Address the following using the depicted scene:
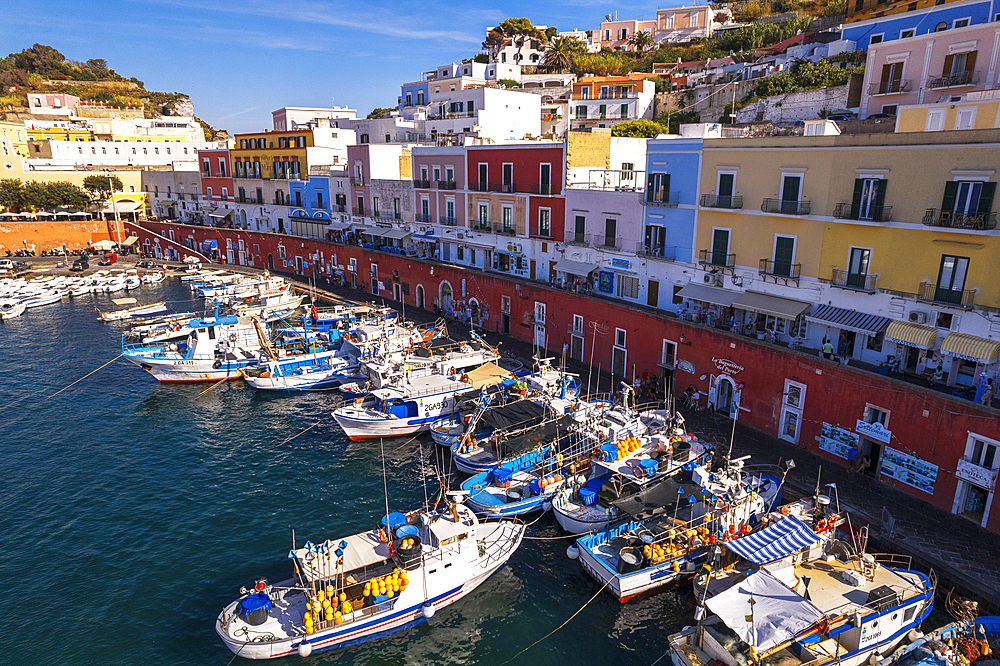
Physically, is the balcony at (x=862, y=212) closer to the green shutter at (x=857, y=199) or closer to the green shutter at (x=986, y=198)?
the green shutter at (x=857, y=199)

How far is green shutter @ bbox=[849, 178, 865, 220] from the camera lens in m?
25.9

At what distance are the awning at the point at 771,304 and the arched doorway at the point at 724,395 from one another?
363cm

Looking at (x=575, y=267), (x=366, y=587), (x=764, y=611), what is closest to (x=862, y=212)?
(x=575, y=267)

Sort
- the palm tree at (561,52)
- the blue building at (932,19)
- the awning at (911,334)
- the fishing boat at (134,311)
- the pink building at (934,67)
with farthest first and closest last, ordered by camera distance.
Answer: the palm tree at (561,52), the fishing boat at (134,311), the blue building at (932,19), the pink building at (934,67), the awning at (911,334)

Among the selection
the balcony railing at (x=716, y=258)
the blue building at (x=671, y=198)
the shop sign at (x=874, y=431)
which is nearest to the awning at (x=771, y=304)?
the balcony railing at (x=716, y=258)

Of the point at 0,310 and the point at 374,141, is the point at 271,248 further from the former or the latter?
the point at 0,310

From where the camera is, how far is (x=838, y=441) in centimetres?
2541

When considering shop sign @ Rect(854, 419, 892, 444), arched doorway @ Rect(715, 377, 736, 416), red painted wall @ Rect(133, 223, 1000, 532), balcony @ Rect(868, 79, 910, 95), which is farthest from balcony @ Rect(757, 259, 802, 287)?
balcony @ Rect(868, 79, 910, 95)

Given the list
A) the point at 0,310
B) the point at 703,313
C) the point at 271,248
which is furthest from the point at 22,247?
the point at 703,313

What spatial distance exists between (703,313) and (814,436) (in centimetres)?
869

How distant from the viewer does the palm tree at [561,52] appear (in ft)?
310

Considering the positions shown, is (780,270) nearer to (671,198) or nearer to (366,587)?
(671,198)

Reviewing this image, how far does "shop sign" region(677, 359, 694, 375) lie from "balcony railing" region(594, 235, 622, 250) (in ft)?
28.9

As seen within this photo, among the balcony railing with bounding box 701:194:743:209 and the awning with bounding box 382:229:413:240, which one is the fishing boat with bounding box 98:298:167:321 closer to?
the awning with bounding box 382:229:413:240
